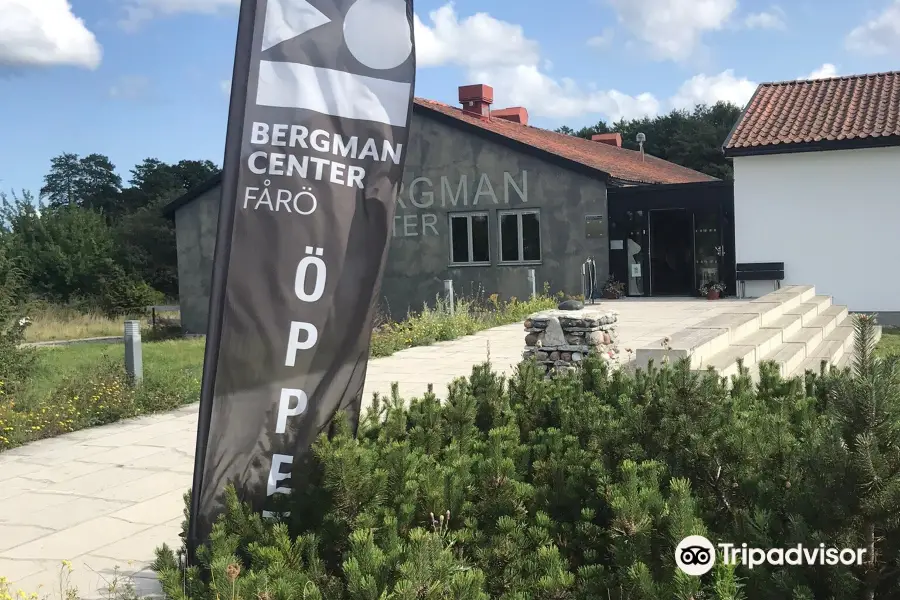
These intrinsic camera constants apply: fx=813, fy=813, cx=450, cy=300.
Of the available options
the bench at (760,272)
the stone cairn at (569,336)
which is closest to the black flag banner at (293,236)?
the stone cairn at (569,336)

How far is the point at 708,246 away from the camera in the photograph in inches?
824

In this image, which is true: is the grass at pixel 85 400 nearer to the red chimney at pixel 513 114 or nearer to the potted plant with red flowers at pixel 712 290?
the potted plant with red flowers at pixel 712 290

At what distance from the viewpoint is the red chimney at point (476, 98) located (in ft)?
89.5

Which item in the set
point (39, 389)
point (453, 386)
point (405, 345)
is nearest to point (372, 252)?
point (453, 386)

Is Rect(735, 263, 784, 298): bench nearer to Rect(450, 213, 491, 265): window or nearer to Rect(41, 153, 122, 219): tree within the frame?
Rect(450, 213, 491, 265): window

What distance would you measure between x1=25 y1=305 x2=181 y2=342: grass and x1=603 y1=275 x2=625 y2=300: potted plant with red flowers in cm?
1620

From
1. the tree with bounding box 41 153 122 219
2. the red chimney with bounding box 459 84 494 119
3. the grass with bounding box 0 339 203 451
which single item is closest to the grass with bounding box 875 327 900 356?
the grass with bounding box 0 339 203 451

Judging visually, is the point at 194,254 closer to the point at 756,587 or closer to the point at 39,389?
the point at 39,389

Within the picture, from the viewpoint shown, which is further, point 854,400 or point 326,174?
point 326,174

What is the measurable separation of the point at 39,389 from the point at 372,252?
8.41 m

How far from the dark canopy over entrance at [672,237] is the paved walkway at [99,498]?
1166cm

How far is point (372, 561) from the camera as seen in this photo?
285 centimetres

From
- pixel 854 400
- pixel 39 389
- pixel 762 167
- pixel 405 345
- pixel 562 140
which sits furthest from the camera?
pixel 562 140

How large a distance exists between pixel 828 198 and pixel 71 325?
24.3 metres
